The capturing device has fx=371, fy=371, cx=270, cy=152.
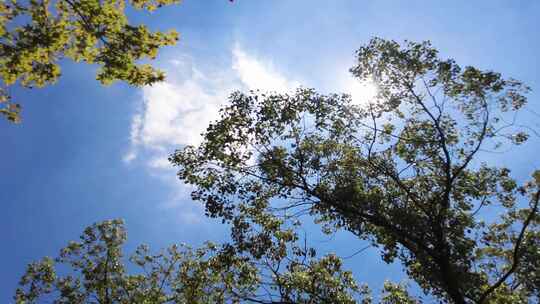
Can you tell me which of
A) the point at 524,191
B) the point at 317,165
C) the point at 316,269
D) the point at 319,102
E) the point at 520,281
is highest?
the point at 319,102

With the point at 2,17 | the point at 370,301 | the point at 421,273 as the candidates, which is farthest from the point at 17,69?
the point at 370,301

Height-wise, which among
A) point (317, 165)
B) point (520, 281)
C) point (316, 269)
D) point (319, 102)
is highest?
point (319, 102)

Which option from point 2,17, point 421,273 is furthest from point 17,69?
point 421,273

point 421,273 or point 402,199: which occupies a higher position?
point 402,199

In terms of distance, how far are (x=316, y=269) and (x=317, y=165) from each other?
16.4 ft

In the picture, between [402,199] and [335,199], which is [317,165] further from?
[402,199]

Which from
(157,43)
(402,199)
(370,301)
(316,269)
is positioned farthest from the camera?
(370,301)

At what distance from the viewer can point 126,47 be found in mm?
10484

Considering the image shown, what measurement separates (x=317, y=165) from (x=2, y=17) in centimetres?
1257

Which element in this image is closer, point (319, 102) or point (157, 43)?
point (157, 43)

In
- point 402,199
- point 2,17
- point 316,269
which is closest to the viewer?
point 2,17

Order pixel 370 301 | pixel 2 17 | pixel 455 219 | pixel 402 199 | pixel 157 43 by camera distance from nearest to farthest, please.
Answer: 1. pixel 2 17
2. pixel 157 43
3. pixel 455 219
4. pixel 402 199
5. pixel 370 301

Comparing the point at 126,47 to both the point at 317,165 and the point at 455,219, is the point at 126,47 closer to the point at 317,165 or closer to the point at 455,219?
the point at 317,165

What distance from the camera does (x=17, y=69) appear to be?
32.7 ft
